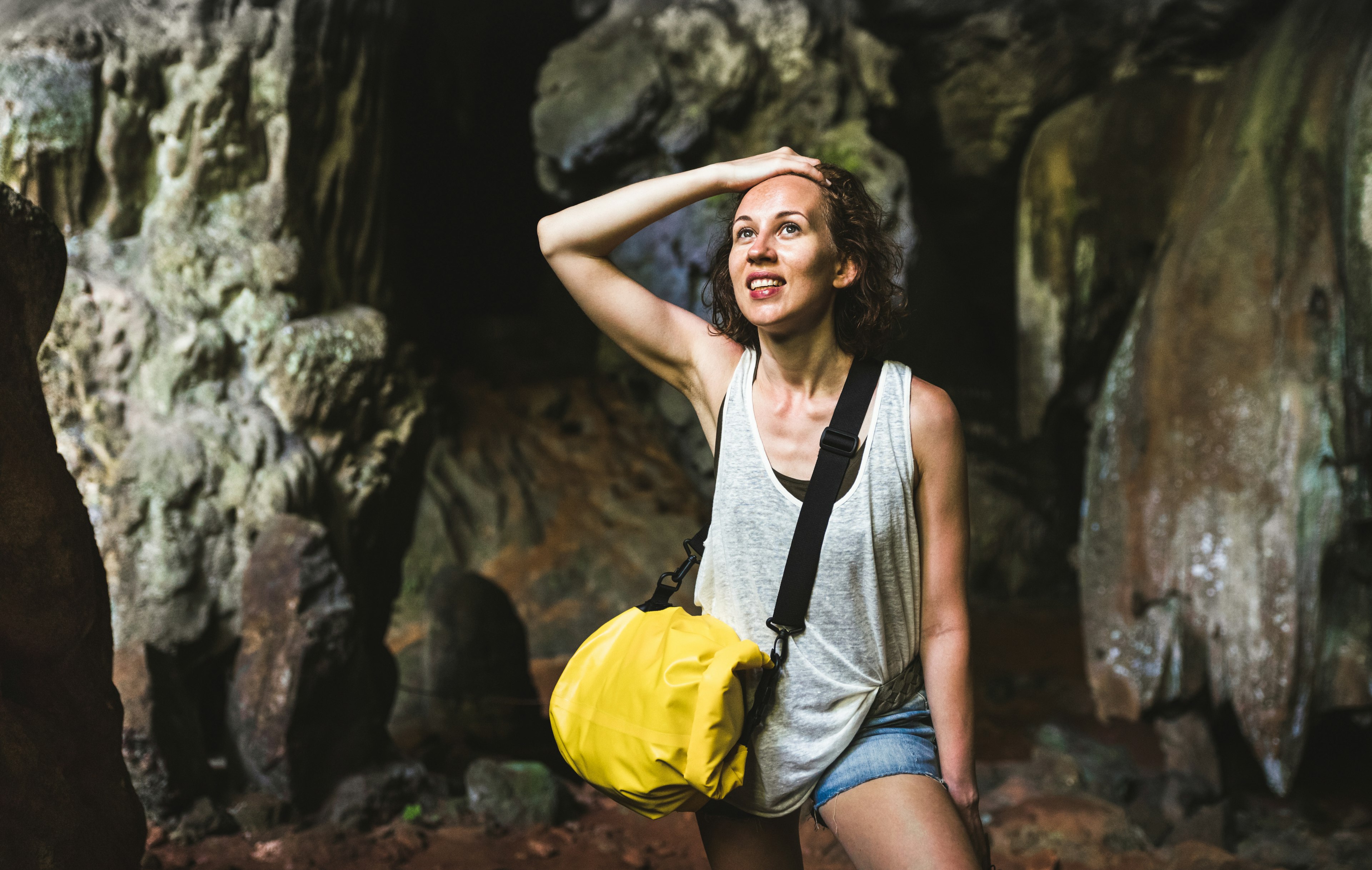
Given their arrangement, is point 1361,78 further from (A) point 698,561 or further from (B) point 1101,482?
(A) point 698,561

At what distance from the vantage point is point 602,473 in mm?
9422

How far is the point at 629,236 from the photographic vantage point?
2004 millimetres

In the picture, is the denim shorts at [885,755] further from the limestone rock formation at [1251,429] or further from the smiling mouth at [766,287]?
the limestone rock formation at [1251,429]

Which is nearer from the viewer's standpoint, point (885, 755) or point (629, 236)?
point (885, 755)

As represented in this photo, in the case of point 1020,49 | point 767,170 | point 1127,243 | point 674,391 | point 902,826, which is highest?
point 1020,49

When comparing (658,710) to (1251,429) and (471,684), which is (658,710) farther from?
(471,684)

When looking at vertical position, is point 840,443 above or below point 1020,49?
below

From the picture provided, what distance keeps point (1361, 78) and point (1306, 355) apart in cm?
116

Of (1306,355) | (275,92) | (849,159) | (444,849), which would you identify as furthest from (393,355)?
(1306,355)

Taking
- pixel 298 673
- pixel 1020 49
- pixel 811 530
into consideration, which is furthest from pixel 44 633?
pixel 1020 49

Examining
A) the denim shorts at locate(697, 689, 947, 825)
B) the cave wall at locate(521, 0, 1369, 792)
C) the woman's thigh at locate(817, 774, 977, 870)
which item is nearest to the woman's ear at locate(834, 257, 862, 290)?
the denim shorts at locate(697, 689, 947, 825)

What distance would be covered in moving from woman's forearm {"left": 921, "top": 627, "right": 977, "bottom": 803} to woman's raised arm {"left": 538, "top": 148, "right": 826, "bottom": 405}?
0.63 metres

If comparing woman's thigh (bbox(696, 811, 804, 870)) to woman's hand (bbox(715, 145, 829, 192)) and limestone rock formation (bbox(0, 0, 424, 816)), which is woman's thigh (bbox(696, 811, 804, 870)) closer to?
woman's hand (bbox(715, 145, 829, 192))

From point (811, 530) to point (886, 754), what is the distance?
388mm
